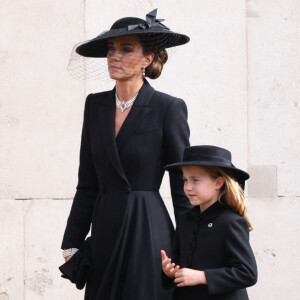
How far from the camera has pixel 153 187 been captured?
→ 3637mm

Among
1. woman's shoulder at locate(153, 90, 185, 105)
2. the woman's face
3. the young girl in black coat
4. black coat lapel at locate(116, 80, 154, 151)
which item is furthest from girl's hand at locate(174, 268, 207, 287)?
the woman's face

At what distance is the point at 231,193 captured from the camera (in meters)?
3.30

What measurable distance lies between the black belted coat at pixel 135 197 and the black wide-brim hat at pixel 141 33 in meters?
0.22

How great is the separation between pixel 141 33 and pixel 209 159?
0.66 metres

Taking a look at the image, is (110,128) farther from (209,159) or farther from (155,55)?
(209,159)

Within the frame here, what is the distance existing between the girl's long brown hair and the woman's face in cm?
59

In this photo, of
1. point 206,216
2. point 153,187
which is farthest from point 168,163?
point 206,216

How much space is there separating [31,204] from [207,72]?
151 cm

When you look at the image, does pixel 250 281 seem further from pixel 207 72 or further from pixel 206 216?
pixel 207 72

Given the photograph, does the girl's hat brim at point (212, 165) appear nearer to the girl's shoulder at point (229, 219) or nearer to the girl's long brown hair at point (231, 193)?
the girl's long brown hair at point (231, 193)

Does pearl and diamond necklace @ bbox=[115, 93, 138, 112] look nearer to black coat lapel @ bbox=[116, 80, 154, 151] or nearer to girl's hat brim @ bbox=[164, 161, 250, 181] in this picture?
black coat lapel @ bbox=[116, 80, 154, 151]

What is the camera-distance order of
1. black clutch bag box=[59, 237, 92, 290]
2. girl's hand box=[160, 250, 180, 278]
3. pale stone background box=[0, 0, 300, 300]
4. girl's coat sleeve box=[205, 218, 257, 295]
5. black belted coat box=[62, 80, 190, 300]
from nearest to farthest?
girl's coat sleeve box=[205, 218, 257, 295] < girl's hand box=[160, 250, 180, 278] < black belted coat box=[62, 80, 190, 300] < black clutch bag box=[59, 237, 92, 290] < pale stone background box=[0, 0, 300, 300]

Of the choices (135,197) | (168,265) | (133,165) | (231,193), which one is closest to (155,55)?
(133,165)

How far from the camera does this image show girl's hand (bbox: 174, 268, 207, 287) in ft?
10.4
